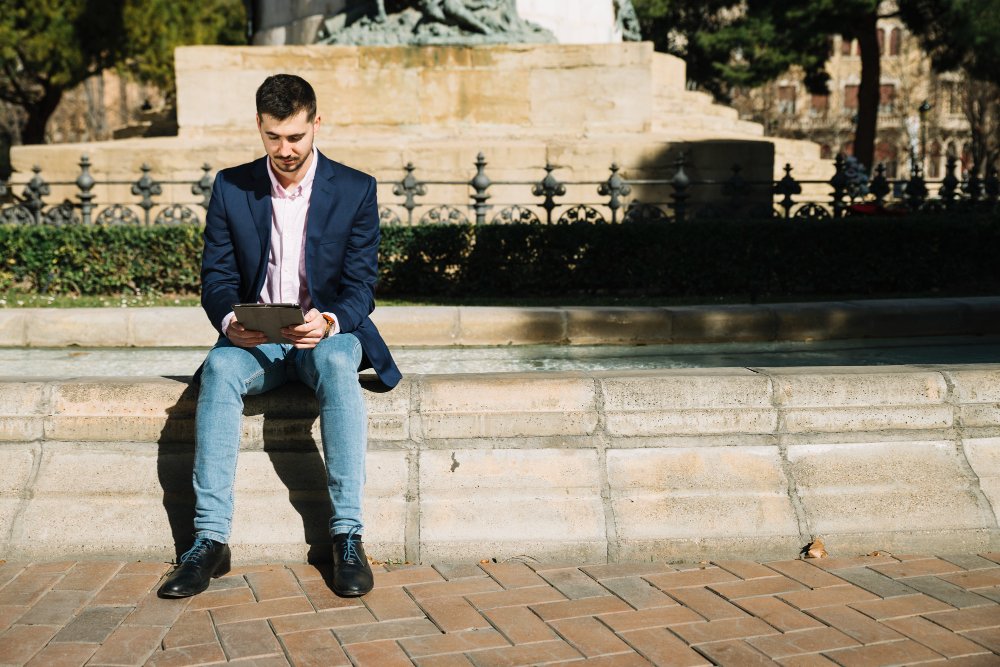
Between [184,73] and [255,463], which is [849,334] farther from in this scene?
[184,73]

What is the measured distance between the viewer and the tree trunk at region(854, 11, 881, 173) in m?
32.5

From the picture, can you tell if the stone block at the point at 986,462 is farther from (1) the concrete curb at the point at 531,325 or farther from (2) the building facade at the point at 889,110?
(2) the building facade at the point at 889,110

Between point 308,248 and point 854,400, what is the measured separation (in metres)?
2.29

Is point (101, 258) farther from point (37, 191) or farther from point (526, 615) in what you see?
point (526, 615)

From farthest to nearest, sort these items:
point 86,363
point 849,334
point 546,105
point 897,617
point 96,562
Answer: point 546,105 < point 849,334 < point 86,363 < point 96,562 < point 897,617

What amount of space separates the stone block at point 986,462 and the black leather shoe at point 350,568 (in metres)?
2.46

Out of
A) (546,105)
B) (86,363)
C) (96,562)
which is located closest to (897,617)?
(96,562)

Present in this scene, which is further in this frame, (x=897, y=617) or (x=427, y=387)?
(x=427, y=387)

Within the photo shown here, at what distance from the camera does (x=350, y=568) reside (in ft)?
13.1

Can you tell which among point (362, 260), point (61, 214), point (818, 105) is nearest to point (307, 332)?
point (362, 260)

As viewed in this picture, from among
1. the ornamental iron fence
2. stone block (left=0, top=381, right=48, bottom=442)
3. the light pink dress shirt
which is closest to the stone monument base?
the ornamental iron fence

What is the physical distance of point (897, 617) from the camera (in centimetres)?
376

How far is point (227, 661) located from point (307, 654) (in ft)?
0.79

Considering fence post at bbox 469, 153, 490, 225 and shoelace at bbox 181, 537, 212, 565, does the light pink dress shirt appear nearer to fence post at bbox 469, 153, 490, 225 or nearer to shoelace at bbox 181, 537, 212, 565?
shoelace at bbox 181, 537, 212, 565
